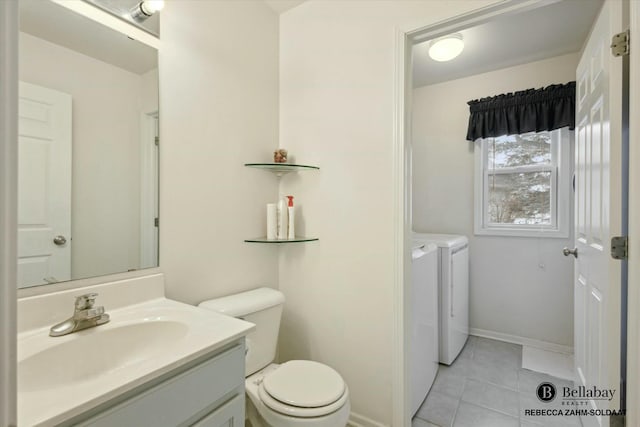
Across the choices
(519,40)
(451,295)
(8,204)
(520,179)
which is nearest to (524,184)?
(520,179)

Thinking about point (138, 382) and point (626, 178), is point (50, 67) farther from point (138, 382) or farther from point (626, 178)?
point (626, 178)

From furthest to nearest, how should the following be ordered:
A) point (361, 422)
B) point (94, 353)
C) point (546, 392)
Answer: point (546, 392) → point (361, 422) → point (94, 353)

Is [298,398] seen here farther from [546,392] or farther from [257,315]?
[546,392]

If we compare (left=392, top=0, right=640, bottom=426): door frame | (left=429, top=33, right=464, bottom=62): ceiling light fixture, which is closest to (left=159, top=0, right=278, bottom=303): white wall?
(left=392, top=0, right=640, bottom=426): door frame

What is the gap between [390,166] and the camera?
60.7 inches

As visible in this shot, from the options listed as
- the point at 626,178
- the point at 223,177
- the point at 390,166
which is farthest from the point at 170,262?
the point at 626,178

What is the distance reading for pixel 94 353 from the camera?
0.97 m

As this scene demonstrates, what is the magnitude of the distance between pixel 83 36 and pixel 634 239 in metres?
2.12

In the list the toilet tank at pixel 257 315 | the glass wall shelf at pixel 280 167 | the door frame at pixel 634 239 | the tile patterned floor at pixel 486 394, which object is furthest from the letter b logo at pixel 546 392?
the glass wall shelf at pixel 280 167

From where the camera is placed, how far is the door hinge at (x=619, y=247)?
109cm

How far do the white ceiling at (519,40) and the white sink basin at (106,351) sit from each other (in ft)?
7.46

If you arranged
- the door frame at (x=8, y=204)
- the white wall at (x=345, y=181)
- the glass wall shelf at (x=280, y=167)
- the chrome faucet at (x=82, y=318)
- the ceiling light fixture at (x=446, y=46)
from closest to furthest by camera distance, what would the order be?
the door frame at (x=8, y=204)
the chrome faucet at (x=82, y=318)
the white wall at (x=345, y=181)
the glass wall shelf at (x=280, y=167)
the ceiling light fixture at (x=446, y=46)

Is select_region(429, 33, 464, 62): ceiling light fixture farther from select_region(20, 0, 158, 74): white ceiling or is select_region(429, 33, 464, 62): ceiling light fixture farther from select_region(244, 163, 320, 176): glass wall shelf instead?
select_region(20, 0, 158, 74): white ceiling

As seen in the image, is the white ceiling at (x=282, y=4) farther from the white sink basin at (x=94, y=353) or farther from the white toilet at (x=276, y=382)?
the white sink basin at (x=94, y=353)
